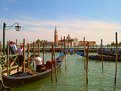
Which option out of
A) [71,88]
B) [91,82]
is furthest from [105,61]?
[71,88]

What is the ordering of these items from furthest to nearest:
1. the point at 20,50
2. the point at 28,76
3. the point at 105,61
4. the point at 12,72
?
1. the point at 105,61
2. the point at 20,50
3. the point at 12,72
4. the point at 28,76

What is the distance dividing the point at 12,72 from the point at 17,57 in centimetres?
75

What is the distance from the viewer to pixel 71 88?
11188 mm

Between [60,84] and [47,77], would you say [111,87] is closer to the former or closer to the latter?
[60,84]

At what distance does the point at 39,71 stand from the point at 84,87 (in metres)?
2.44

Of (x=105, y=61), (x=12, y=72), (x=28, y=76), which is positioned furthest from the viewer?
(x=105, y=61)

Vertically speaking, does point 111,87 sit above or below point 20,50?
below

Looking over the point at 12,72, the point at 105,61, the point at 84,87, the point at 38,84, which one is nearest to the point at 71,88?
the point at 84,87

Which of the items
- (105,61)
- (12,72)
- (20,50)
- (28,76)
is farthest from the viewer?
(105,61)

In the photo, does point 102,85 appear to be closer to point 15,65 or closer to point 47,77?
point 47,77

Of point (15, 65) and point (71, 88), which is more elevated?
point (15, 65)

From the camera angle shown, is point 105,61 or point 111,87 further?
point 105,61

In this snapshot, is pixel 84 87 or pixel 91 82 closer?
pixel 84 87

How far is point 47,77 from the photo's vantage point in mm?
13227
